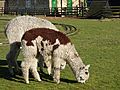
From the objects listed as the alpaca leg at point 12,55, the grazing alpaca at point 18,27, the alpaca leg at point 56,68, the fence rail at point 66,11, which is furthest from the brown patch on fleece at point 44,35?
the fence rail at point 66,11

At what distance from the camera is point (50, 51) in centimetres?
941

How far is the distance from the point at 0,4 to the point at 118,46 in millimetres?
41834

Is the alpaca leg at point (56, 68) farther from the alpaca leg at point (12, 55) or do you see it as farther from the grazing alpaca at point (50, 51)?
the alpaca leg at point (12, 55)

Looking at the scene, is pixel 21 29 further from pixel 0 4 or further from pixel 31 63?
pixel 0 4

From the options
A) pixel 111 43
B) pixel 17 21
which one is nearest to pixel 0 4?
pixel 111 43

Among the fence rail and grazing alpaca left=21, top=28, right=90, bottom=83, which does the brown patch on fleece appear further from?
the fence rail

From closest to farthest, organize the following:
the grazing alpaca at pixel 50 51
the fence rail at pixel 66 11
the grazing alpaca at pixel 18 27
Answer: the grazing alpaca at pixel 50 51, the grazing alpaca at pixel 18 27, the fence rail at pixel 66 11

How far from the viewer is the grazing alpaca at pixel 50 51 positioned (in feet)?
30.8

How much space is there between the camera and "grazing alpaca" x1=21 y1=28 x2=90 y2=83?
938cm

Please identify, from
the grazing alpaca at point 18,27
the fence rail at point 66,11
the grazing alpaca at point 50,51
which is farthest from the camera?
the fence rail at point 66,11

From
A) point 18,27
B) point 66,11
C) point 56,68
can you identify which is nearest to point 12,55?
point 18,27

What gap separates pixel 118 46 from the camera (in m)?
17.1

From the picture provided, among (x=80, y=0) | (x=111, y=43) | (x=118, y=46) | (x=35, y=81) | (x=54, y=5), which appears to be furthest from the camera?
(x=80, y=0)

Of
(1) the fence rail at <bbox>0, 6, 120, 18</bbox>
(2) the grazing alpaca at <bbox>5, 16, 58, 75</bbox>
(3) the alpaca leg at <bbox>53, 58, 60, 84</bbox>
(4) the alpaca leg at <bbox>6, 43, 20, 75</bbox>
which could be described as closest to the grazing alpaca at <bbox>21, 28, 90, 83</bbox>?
(3) the alpaca leg at <bbox>53, 58, 60, 84</bbox>
